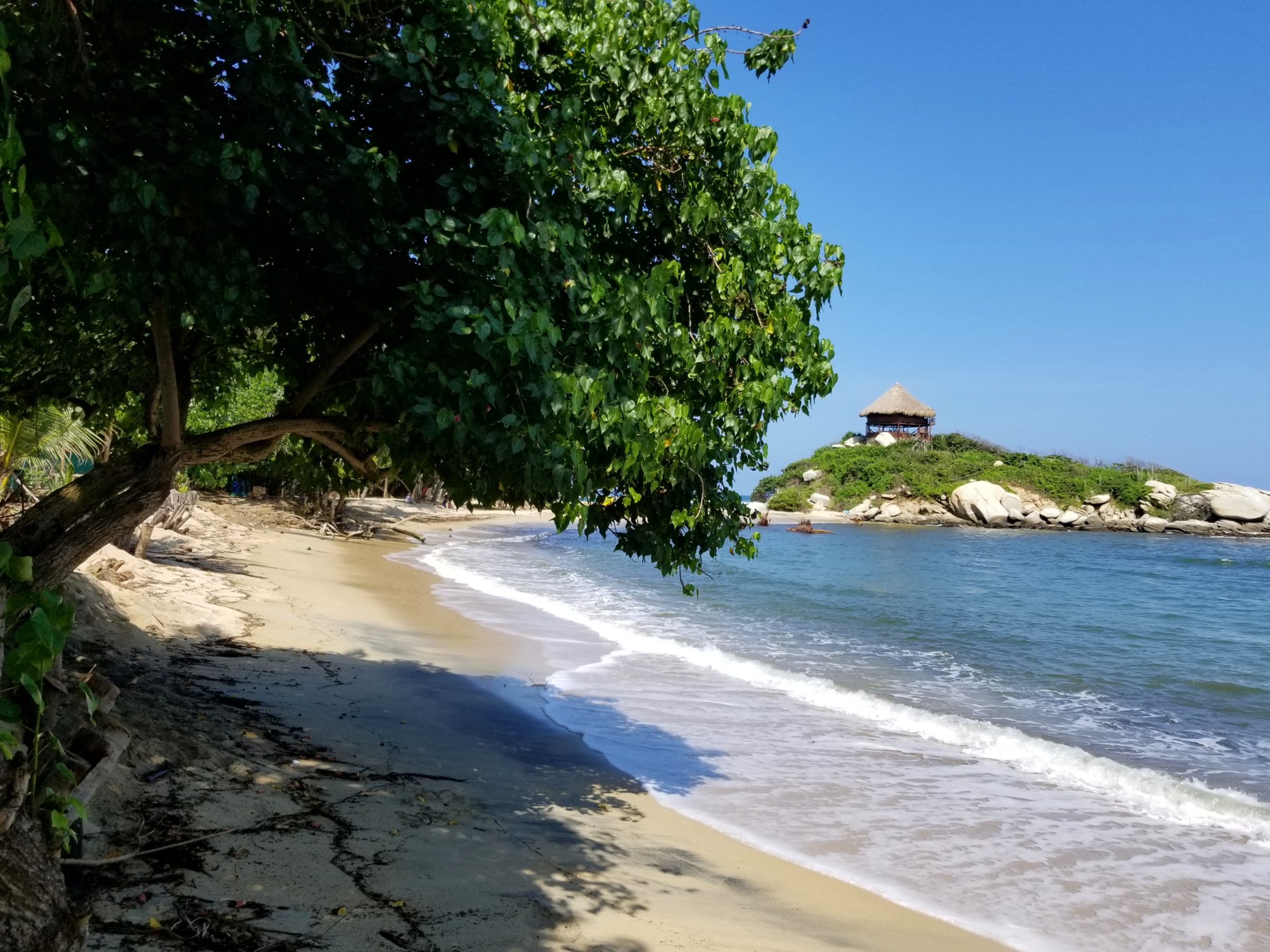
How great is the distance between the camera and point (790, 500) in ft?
271

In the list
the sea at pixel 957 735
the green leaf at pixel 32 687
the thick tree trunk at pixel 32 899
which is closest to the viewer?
the green leaf at pixel 32 687

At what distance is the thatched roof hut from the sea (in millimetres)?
59204

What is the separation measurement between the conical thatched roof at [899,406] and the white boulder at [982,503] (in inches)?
576

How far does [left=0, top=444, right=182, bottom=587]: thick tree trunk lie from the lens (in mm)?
5070

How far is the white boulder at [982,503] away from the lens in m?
68.2

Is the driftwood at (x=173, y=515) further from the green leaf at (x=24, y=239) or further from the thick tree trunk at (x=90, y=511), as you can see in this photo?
the green leaf at (x=24, y=239)

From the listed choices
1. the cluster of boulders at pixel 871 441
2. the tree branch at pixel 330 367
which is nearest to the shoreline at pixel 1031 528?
the cluster of boulders at pixel 871 441

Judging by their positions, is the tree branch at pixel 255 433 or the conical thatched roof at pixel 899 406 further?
the conical thatched roof at pixel 899 406

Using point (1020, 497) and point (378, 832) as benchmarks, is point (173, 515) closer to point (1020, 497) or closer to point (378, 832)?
point (378, 832)

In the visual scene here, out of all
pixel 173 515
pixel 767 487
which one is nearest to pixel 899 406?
pixel 767 487

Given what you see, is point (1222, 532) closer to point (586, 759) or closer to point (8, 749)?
→ point (586, 759)

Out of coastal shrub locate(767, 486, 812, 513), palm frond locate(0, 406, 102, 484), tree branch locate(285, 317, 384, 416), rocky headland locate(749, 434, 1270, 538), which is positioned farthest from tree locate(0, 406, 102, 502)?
coastal shrub locate(767, 486, 812, 513)

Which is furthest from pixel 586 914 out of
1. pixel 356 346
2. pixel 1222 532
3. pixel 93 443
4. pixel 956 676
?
pixel 1222 532

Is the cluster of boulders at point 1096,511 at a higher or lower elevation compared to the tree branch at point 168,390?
higher
